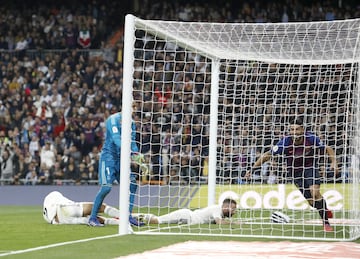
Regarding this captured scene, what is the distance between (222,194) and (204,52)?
3.37 m

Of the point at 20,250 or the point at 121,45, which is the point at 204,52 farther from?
the point at 121,45

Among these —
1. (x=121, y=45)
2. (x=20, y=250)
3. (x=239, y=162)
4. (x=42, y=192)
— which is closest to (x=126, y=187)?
(x=20, y=250)

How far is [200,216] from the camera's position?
14156 mm

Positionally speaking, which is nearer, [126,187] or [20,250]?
[20,250]

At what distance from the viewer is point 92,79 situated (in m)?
28.9

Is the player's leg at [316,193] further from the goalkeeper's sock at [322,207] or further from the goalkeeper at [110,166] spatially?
the goalkeeper at [110,166]

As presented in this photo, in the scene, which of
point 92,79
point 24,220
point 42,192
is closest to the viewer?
point 24,220

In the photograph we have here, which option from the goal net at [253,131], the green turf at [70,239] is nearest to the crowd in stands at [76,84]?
Result: the goal net at [253,131]

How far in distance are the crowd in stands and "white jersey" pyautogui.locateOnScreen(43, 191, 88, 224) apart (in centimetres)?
608

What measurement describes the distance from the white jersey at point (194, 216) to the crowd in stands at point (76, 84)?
18.7 ft

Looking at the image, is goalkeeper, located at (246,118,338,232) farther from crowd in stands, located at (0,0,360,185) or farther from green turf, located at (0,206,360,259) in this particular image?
crowd in stands, located at (0,0,360,185)

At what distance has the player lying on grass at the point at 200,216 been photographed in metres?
14.0

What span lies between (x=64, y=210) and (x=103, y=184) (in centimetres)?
106

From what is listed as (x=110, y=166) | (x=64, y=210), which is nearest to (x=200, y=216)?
(x=110, y=166)
